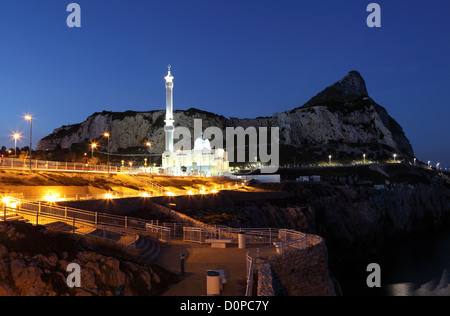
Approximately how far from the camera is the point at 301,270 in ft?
55.3

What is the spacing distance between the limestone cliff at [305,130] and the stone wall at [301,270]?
119 meters

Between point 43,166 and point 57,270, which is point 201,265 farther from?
point 43,166

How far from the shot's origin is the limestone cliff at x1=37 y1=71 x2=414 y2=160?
462 ft

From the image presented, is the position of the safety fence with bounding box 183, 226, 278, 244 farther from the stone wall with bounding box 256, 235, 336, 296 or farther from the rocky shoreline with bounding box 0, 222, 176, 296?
the rocky shoreline with bounding box 0, 222, 176, 296

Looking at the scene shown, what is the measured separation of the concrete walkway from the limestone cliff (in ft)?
390

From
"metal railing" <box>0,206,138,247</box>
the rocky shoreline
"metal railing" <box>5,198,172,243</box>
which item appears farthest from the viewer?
"metal railing" <box>5,198,172,243</box>

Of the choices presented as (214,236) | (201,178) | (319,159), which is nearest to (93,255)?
(214,236)

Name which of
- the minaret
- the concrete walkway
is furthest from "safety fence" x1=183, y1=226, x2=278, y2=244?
the minaret

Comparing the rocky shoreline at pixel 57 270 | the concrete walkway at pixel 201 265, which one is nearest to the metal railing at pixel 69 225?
the concrete walkway at pixel 201 265

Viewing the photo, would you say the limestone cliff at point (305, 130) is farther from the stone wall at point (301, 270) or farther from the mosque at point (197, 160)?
the stone wall at point (301, 270)

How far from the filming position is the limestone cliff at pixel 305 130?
140750mm

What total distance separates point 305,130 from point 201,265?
485ft
